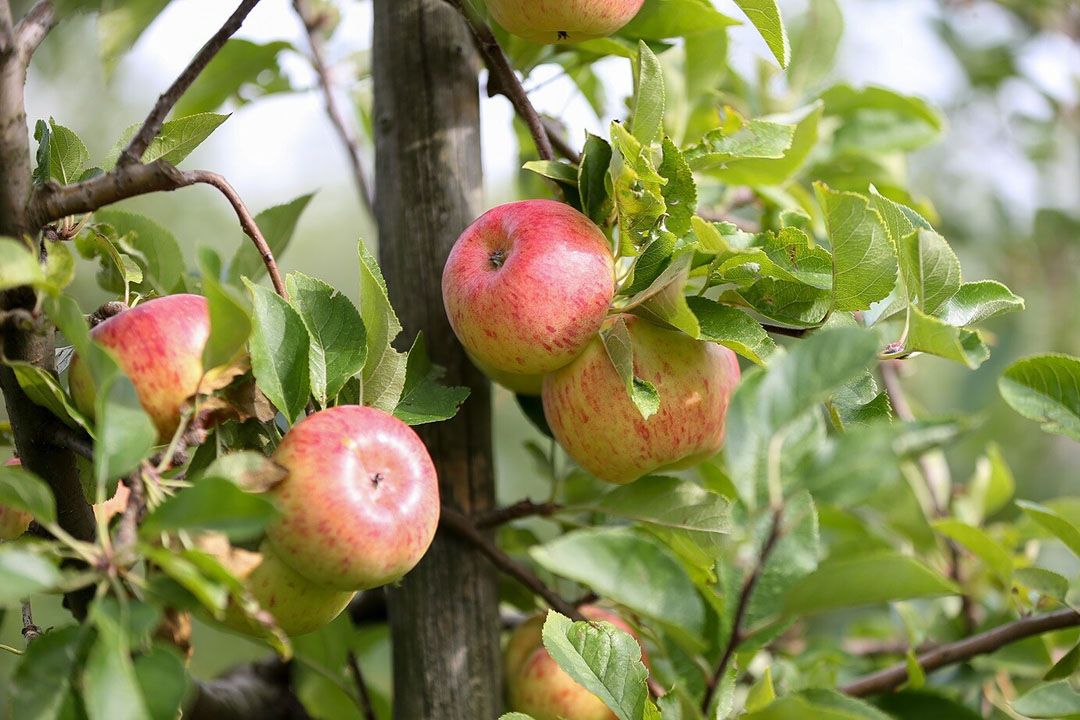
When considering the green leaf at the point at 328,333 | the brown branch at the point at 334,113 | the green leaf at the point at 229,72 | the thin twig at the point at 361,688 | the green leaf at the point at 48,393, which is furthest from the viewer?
the brown branch at the point at 334,113

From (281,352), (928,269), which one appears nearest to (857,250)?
(928,269)

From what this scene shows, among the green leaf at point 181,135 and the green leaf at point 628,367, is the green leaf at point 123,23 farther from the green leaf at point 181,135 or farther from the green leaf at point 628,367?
the green leaf at point 628,367

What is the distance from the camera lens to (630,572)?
492mm

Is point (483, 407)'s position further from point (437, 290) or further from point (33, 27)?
point (33, 27)

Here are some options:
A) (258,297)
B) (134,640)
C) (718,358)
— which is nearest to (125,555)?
(134,640)

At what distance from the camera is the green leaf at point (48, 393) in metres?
0.55

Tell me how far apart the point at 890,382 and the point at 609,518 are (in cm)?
55

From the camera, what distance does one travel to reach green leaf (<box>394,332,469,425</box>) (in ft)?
2.31

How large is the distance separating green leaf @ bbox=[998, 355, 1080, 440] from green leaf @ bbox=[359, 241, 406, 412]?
16.5 inches

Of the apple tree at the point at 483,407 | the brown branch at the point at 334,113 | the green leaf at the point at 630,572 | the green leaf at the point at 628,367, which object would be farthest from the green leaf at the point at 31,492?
the brown branch at the point at 334,113

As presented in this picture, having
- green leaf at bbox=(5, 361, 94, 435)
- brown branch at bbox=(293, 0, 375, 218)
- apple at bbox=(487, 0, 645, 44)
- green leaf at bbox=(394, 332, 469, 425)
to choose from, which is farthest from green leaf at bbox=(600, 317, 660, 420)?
brown branch at bbox=(293, 0, 375, 218)

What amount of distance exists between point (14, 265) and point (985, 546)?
81 cm

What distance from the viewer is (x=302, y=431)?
60cm

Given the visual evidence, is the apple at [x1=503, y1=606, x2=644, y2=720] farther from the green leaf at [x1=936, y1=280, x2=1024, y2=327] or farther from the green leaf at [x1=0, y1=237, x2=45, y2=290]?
the green leaf at [x1=0, y1=237, x2=45, y2=290]
